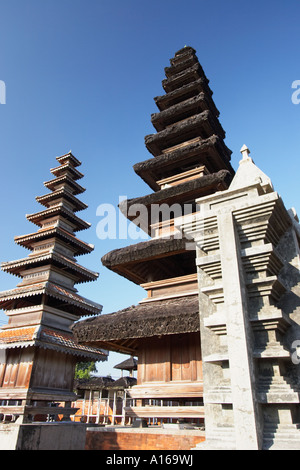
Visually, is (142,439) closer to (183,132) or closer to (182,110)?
(183,132)

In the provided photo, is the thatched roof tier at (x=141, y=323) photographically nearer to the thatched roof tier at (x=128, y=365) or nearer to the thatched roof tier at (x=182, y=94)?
the thatched roof tier at (x=182, y=94)

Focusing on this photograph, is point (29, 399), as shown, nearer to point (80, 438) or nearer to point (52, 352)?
point (52, 352)

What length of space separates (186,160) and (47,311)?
15324mm

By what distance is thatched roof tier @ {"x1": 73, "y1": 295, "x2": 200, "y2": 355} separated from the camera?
6460 mm

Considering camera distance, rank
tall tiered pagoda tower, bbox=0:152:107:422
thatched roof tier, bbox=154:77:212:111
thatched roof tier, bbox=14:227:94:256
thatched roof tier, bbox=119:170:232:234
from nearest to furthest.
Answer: thatched roof tier, bbox=119:170:232:234 → thatched roof tier, bbox=154:77:212:111 → tall tiered pagoda tower, bbox=0:152:107:422 → thatched roof tier, bbox=14:227:94:256

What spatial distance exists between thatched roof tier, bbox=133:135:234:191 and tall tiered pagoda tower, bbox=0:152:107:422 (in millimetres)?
12744

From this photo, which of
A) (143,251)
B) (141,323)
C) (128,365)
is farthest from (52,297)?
(141,323)

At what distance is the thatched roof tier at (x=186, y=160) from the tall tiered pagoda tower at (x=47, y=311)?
12744 millimetres

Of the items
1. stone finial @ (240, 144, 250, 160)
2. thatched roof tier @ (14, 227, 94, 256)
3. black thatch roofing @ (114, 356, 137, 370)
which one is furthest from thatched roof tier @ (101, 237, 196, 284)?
black thatch roofing @ (114, 356, 137, 370)

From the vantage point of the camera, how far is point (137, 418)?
8086 mm

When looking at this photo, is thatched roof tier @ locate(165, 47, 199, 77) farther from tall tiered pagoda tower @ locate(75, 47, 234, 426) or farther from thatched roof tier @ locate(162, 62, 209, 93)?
tall tiered pagoda tower @ locate(75, 47, 234, 426)

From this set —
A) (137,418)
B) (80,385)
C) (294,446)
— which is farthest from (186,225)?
(80,385)

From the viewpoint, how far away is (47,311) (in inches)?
842

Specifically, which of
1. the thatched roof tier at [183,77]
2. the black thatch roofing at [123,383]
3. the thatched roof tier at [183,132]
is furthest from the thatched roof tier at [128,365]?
the thatched roof tier at [183,77]
